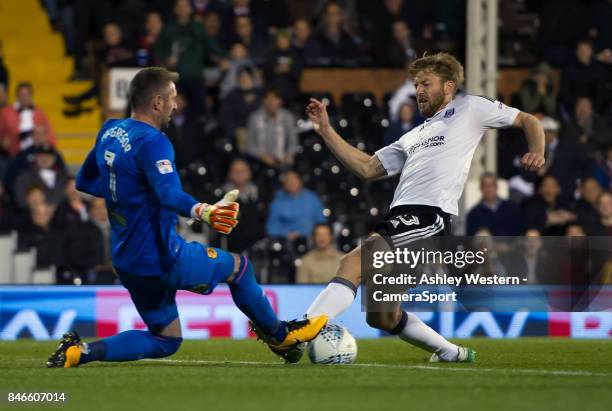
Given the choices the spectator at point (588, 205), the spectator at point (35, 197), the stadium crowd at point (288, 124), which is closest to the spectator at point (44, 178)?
the stadium crowd at point (288, 124)

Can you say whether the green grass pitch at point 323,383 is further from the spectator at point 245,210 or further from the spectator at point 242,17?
the spectator at point 242,17

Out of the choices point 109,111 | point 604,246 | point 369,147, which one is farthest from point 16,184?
point 604,246

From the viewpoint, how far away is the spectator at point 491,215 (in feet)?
52.9

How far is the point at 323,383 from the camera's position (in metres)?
7.71

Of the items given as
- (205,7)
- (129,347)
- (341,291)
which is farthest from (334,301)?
(205,7)

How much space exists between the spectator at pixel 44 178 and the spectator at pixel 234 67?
8.62 feet

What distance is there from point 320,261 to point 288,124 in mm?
2927

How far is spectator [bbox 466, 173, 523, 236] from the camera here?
16125 mm

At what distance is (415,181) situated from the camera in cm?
927

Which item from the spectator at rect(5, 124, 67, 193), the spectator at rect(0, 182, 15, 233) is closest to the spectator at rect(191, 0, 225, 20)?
the spectator at rect(5, 124, 67, 193)

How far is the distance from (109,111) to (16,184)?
2148mm

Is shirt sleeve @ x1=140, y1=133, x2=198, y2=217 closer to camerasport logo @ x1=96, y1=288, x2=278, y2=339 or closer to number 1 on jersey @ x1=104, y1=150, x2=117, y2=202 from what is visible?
number 1 on jersey @ x1=104, y1=150, x2=117, y2=202

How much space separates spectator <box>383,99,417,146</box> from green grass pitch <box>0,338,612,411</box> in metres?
7.38

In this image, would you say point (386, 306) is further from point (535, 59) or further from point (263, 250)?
point (535, 59)
